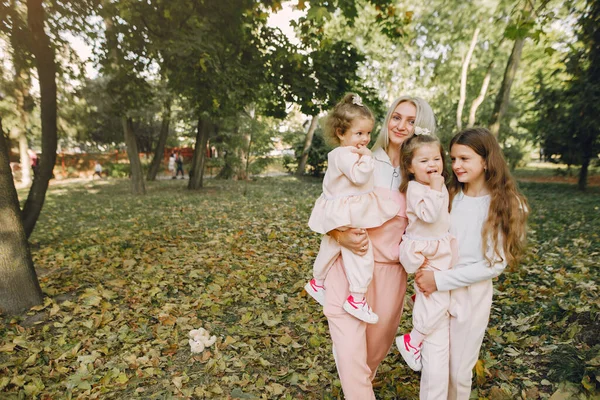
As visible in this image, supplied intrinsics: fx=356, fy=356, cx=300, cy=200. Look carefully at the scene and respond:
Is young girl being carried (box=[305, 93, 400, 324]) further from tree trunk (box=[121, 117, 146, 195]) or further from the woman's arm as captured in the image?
tree trunk (box=[121, 117, 146, 195])

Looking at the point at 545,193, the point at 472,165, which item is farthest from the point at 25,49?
the point at 545,193

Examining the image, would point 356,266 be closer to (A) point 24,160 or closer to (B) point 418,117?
(B) point 418,117

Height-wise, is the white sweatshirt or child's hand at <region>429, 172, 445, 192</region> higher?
child's hand at <region>429, 172, 445, 192</region>

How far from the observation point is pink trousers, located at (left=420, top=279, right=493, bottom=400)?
209 cm

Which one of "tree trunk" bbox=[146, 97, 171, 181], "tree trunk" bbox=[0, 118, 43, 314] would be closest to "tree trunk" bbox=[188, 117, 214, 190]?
"tree trunk" bbox=[146, 97, 171, 181]

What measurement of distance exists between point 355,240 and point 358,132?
686 millimetres

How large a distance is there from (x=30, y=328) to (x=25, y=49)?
5.13 meters

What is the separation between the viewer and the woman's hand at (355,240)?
2.07 metres

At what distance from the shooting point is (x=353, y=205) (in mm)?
2104

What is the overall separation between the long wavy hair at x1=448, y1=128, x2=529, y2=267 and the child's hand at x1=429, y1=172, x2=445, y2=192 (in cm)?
32

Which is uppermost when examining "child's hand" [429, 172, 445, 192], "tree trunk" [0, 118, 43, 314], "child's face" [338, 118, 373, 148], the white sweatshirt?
"child's face" [338, 118, 373, 148]

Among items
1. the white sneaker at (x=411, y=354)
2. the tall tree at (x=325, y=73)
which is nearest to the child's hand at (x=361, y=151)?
the white sneaker at (x=411, y=354)

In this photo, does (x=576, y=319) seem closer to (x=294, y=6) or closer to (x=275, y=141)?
(x=294, y=6)

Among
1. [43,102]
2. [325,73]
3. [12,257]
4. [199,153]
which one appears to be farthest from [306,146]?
[12,257]
